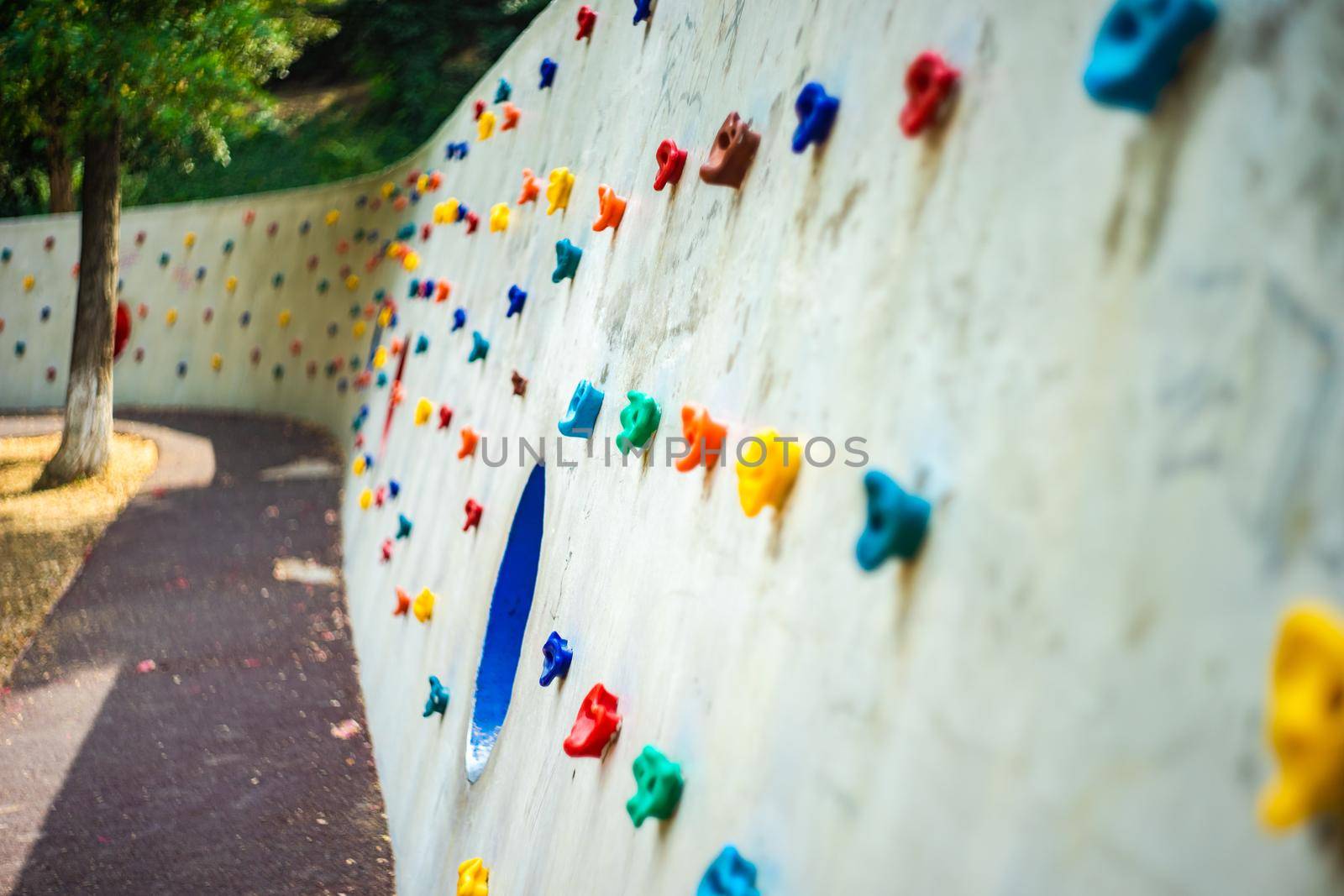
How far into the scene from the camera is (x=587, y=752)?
2330mm

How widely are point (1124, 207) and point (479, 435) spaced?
3939 mm

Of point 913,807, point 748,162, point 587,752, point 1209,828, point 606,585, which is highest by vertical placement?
point 748,162

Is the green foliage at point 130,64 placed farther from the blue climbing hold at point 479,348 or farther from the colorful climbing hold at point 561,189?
the colorful climbing hold at point 561,189

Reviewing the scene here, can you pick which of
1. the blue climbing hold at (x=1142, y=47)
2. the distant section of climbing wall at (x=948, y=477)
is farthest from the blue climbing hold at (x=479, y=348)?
the blue climbing hold at (x=1142, y=47)

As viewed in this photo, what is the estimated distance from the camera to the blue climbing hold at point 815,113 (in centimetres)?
194

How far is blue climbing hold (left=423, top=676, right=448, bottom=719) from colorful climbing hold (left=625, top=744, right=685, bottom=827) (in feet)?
7.24

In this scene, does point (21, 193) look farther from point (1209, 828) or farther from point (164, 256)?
point (1209, 828)

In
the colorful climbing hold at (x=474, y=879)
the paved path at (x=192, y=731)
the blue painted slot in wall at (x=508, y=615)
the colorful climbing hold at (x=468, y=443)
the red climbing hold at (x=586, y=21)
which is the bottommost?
the paved path at (x=192, y=731)

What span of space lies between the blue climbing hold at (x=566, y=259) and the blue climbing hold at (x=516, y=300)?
2.20ft

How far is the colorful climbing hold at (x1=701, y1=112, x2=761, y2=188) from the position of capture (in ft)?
7.56

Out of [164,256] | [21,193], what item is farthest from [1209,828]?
[21,193]

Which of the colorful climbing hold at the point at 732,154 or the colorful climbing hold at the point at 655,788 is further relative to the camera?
the colorful climbing hold at the point at 732,154

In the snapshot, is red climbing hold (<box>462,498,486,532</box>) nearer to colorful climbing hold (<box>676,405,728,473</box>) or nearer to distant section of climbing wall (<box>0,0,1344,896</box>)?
distant section of climbing wall (<box>0,0,1344,896</box>)

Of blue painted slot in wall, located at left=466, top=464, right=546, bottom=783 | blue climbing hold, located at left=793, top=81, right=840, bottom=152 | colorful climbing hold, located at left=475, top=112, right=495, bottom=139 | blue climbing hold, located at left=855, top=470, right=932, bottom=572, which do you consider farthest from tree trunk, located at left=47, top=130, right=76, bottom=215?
blue climbing hold, located at left=855, top=470, right=932, bottom=572
